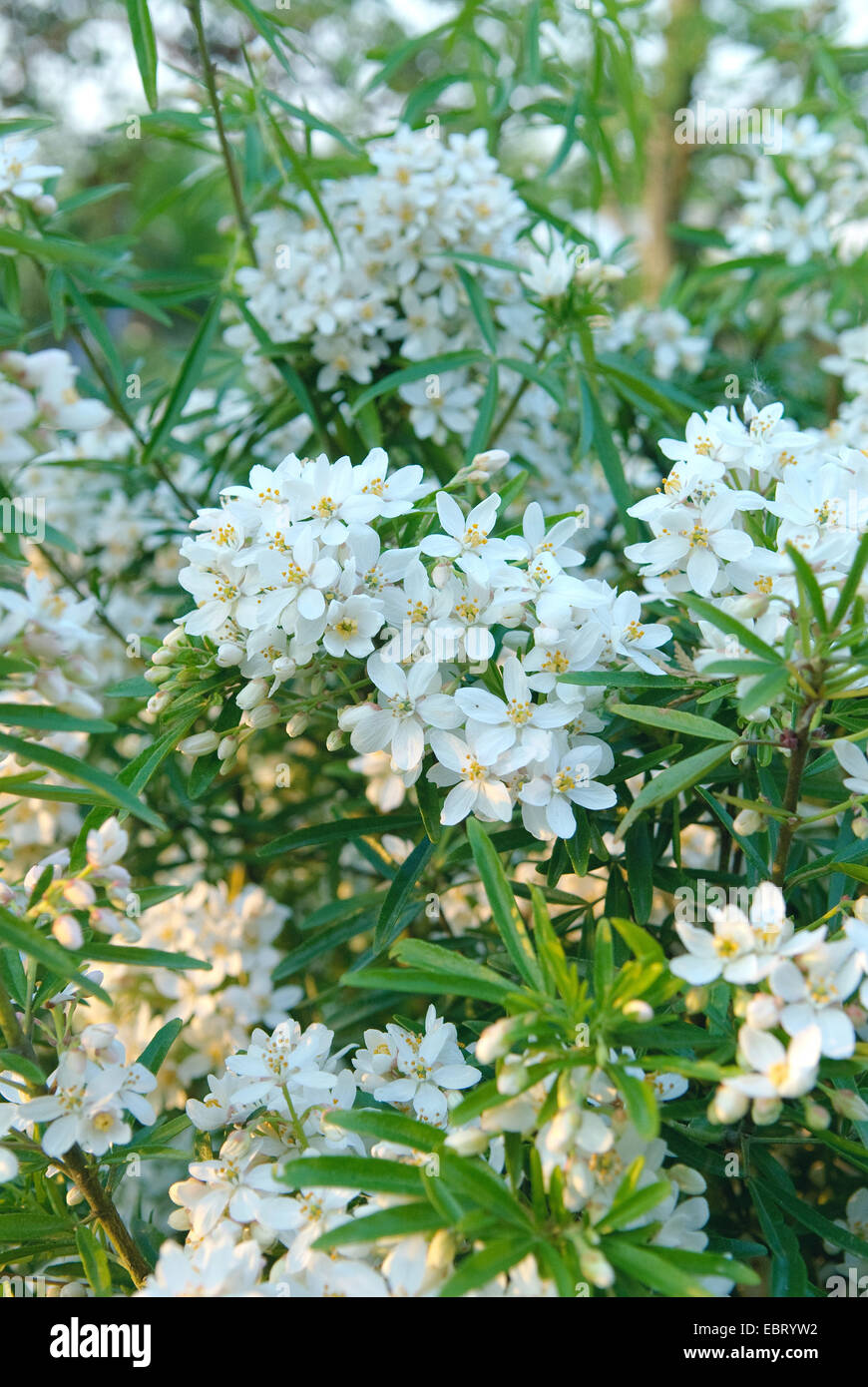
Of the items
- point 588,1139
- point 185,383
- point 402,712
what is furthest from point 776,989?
point 185,383

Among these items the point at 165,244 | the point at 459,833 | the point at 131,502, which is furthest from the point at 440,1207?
the point at 165,244

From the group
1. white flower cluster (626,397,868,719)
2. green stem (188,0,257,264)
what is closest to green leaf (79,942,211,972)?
white flower cluster (626,397,868,719)

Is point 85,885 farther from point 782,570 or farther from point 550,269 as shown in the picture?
point 550,269

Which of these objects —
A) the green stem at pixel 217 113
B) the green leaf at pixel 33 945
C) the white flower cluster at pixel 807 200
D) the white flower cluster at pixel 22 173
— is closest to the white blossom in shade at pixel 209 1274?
the green leaf at pixel 33 945

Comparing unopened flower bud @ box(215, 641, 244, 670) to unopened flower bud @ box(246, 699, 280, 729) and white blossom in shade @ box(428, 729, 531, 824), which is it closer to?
unopened flower bud @ box(246, 699, 280, 729)

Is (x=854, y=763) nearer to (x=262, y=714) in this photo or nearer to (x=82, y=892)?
(x=262, y=714)

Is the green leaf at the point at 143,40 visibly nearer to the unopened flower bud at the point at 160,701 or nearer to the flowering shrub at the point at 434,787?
the flowering shrub at the point at 434,787
